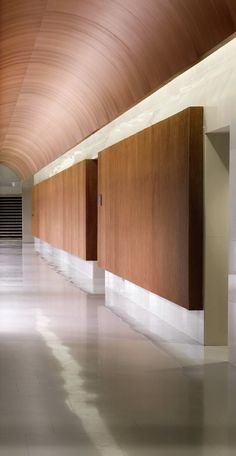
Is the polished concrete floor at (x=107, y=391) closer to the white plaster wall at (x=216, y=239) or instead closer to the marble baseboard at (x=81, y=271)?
the white plaster wall at (x=216, y=239)

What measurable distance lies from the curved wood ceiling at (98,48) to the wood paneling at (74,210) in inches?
49.5

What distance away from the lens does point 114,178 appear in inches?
706

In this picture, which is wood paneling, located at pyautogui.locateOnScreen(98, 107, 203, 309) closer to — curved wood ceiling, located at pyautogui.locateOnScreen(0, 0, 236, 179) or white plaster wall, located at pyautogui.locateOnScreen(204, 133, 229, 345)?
white plaster wall, located at pyautogui.locateOnScreen(204, 133, 229, 345)

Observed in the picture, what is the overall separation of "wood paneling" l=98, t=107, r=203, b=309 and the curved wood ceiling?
35.0 inches

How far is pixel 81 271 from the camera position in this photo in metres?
24.8

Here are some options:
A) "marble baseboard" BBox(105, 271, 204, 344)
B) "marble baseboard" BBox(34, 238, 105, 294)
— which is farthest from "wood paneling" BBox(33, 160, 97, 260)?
"marble baseboard" BBox(105, 271, 204, 344)

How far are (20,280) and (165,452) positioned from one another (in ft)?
51.3

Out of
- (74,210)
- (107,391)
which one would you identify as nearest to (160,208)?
(107,391)

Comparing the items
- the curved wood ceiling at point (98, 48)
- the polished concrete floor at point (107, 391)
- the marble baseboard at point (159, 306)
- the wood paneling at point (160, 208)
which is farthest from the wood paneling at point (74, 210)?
the polished concrete floor at point (107, 391)

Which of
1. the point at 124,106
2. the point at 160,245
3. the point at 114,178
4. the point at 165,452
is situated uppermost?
the point at 124,106

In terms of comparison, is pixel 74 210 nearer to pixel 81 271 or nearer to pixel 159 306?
pixel 81 271

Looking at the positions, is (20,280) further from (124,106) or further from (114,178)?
(124,106)

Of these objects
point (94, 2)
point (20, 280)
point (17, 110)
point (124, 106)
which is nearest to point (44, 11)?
point (94, 2)

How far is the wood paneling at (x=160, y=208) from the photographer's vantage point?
11719 millimetres
